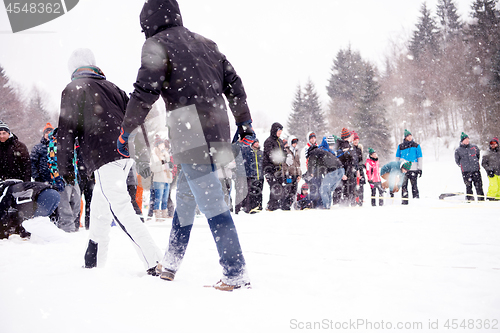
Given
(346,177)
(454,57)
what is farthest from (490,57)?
(346,177)

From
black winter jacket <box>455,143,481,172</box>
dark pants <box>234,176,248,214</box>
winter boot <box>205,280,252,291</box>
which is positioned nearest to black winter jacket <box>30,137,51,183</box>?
dark pants <box>234,176,248,214</box>

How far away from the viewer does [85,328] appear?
4.59ft

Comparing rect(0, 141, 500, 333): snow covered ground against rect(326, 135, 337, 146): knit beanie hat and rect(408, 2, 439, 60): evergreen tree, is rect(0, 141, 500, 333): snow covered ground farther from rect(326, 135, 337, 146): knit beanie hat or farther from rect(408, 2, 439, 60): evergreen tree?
rect(408, 2, 439, 60): evergreen tree

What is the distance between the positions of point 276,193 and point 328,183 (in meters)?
1.43

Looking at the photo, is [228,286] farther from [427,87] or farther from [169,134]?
[427,87]

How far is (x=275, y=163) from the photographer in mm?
7910

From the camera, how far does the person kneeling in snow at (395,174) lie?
28.6 ft

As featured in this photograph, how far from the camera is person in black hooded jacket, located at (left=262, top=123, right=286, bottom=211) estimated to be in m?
7.80

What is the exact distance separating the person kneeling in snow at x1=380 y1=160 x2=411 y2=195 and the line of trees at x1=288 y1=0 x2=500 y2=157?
18437 mm

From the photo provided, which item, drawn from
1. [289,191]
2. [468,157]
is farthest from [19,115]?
[468,157]

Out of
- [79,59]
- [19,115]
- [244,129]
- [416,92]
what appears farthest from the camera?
[416,92]

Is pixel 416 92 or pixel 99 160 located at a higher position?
pixel 416 92

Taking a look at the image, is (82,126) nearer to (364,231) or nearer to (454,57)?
(364,231)

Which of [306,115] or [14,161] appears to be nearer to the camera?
[14,161]
